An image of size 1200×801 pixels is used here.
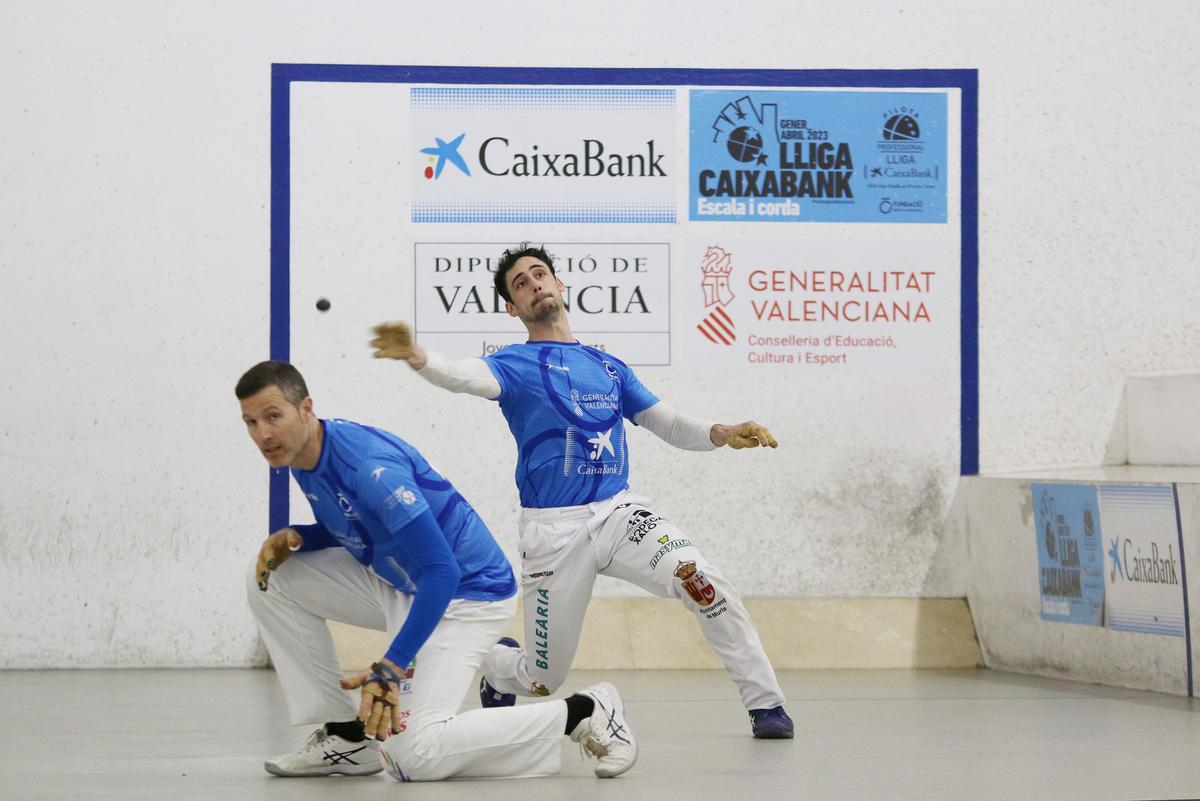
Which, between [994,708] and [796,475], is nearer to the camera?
[994,708]

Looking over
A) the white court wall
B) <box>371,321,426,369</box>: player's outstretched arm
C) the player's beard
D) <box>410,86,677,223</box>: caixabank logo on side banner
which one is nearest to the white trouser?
<box>371,321,426,369</box>: player's outstretched arm

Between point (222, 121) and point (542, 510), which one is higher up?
point (222, 121)

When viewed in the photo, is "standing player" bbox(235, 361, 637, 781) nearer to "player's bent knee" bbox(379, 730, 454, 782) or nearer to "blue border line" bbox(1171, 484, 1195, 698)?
"player's bent knee" bbox(379, 730, 454, 782)

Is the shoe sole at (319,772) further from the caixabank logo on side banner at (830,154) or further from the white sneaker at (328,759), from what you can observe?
the caixabank logo on side banner at (830,154)

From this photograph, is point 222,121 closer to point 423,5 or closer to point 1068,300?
point 423,5

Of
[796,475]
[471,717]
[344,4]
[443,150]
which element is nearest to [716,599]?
[471,717]

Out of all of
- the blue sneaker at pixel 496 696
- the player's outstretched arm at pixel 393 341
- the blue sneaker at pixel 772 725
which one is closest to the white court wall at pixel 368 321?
the blue sneaker at pixel 496 696

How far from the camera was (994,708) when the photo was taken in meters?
5.52

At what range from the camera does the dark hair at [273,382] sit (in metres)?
3.76

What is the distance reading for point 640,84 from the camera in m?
7.29

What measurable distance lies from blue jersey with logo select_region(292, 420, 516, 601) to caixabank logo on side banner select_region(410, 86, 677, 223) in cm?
329

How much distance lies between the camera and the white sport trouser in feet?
15.5

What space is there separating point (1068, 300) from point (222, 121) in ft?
13.3

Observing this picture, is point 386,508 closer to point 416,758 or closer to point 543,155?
point 416,758
